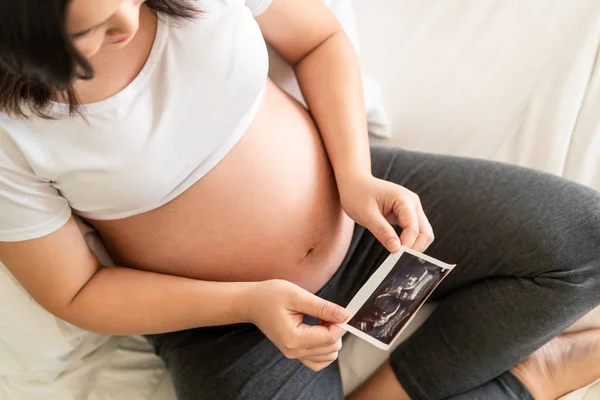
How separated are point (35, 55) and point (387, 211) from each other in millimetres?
552

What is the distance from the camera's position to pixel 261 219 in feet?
2.86

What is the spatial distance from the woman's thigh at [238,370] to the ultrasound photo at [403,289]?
0.18 meters

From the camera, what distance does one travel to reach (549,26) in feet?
3.79

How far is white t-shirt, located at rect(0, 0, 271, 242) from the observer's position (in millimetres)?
733

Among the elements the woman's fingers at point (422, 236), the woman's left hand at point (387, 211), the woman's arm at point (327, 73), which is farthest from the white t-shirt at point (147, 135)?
the woman's fingers at point (422, 236)

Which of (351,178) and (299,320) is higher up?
(351,178)

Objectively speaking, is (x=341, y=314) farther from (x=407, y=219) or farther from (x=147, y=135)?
(x=147, y=135)

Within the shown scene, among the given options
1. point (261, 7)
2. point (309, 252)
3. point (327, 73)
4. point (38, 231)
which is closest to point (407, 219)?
point (309, 252)

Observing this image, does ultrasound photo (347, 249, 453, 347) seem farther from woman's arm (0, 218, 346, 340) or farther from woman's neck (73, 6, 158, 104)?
woman's neck (73, 6, 158, 104)

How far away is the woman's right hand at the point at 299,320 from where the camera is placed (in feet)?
2.51

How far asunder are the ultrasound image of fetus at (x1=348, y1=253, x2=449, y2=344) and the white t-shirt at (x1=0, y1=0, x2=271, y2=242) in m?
0.31

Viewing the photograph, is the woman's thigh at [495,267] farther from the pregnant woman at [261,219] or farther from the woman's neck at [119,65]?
the woman's neck at [119,65]

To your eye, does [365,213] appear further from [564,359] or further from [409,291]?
[564,359]

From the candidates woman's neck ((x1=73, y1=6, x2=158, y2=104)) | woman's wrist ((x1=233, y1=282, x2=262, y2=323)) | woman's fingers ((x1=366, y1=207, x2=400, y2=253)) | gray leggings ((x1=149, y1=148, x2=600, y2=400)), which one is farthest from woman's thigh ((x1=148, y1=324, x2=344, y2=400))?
woman's neck ((x1=73, y1=6, x2=158, y2=104))
